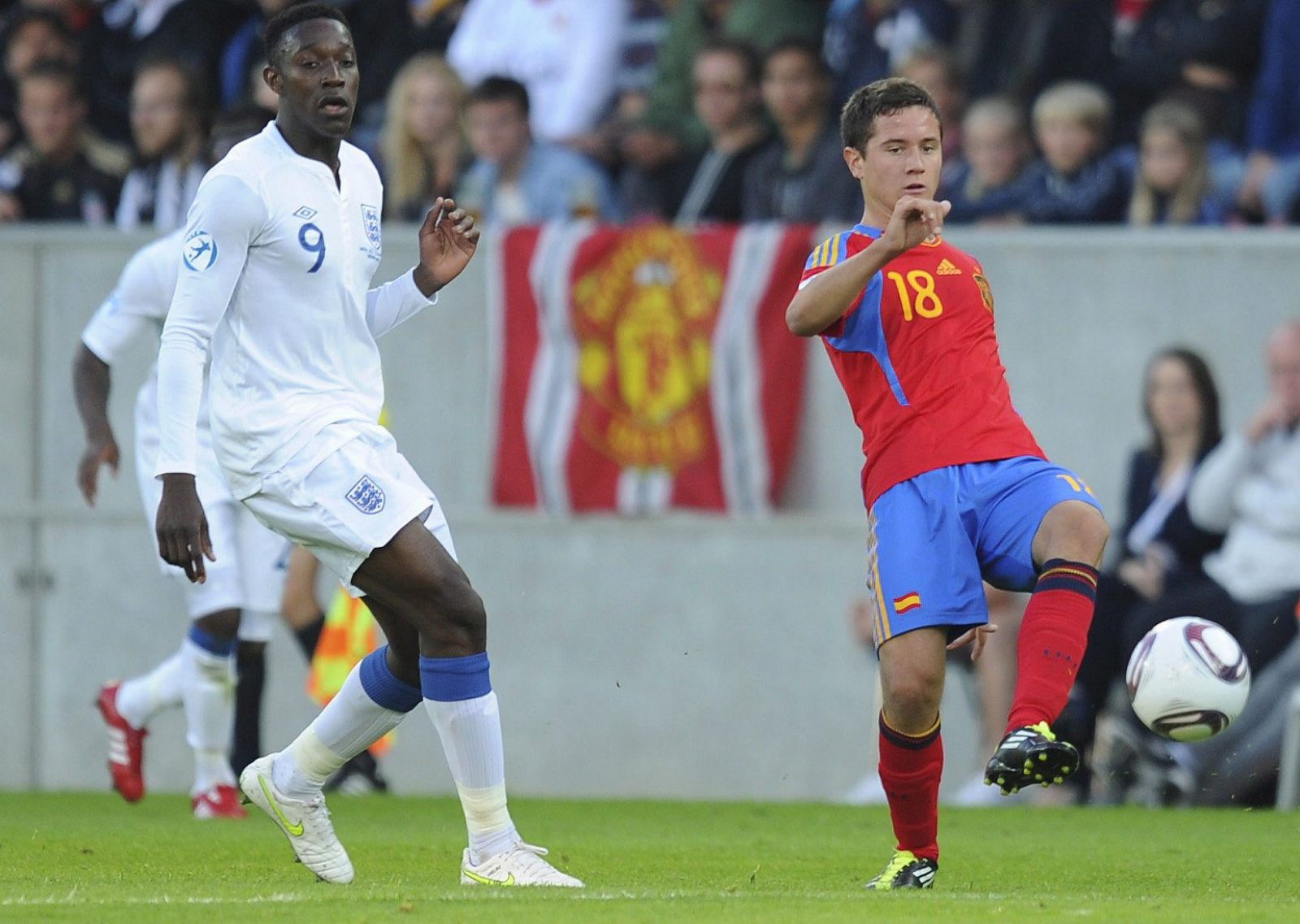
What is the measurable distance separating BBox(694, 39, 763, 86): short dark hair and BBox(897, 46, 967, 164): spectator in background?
2.84 feet

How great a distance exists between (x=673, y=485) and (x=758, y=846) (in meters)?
4.02

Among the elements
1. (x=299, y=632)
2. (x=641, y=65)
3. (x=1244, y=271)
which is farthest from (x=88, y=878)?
(x=641, y=65)

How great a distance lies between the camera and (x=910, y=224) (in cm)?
593

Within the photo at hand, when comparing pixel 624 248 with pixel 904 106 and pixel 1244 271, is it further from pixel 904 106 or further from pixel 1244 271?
pixel 904 106

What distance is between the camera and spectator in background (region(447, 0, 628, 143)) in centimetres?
1361

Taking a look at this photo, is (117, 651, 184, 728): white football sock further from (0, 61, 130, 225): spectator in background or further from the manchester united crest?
(0, 61, 130, 225): spectator in background

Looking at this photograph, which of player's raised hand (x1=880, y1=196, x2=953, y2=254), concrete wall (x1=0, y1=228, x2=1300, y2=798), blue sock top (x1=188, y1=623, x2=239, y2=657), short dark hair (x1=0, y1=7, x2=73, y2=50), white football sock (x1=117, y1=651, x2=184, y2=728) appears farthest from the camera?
short dark hair (x1=0, y1=7, x2=73, y2=50)

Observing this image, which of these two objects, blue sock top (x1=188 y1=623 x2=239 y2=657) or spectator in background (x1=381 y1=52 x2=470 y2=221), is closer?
blue sock top (x1=188 y1=623 x2=239 y2=657)

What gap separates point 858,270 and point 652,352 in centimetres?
607

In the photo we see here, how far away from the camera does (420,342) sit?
12.5 meters

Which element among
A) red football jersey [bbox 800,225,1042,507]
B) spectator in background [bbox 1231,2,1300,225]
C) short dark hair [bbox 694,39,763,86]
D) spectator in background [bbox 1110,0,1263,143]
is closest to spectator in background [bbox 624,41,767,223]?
short dark hair [bbox 694,39,763,86]

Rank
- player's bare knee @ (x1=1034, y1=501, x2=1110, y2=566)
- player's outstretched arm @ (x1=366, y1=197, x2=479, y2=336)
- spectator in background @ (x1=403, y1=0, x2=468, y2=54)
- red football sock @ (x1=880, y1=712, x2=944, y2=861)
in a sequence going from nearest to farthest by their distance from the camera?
1. player's bare knee @ (x1=1034, y1=501, x2=1110, y2=566)
2. red football sock @ (x1=880, y1=712, x2=944, y2=861)
3. player's outstretched arm @ (x1=366, y1=197, x2=479, y2=336)
4. spectator in background @ (x1=403, y1=0, x2=468, y2=54)

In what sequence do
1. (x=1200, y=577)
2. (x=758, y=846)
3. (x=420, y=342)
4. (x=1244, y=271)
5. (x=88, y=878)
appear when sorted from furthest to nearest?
(x=420, y=342)
(x=1244, y=271)
(x=1200, y=577)
(x=758, y=846)
(x=88, y=878)

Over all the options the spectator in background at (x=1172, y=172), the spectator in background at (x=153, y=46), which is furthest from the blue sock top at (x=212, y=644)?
the spectator in background at (x=153, y=46)
